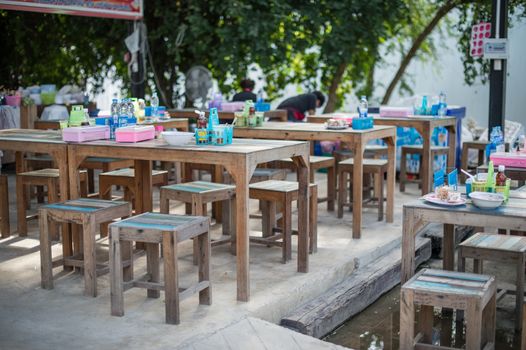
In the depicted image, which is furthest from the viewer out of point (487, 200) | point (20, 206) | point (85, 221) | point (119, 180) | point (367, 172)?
point (367, 172)

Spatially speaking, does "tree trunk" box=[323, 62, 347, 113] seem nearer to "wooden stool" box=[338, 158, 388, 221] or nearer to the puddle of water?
"wooden stool" box=[338, 158, 388, 221]

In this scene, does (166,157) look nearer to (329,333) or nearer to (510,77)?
(329,333)

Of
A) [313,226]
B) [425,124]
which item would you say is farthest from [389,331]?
[425,124]

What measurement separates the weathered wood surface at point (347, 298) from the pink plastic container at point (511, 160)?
98 centimetres

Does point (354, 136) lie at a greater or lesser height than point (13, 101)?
lesser

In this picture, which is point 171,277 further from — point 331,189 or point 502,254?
point 331,189

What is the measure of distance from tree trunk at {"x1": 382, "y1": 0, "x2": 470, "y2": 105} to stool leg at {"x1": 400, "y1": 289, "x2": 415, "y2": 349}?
277 inches

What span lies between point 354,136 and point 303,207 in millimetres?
1105

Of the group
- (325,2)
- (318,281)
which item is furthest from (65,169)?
(325,2)

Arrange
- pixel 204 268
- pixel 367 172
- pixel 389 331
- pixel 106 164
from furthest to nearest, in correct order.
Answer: pixel 367 172 < pixel 106 164 < pixel 389 331 < pixel 204 268

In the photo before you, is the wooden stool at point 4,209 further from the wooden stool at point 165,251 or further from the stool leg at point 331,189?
the stool leg at point 331,189

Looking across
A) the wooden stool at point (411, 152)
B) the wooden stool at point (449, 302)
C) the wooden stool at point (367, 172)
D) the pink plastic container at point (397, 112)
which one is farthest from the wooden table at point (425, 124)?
the wooden stool at point (449, 302)

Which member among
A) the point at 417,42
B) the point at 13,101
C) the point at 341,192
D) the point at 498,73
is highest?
the point at 417,42

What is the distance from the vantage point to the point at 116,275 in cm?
415
